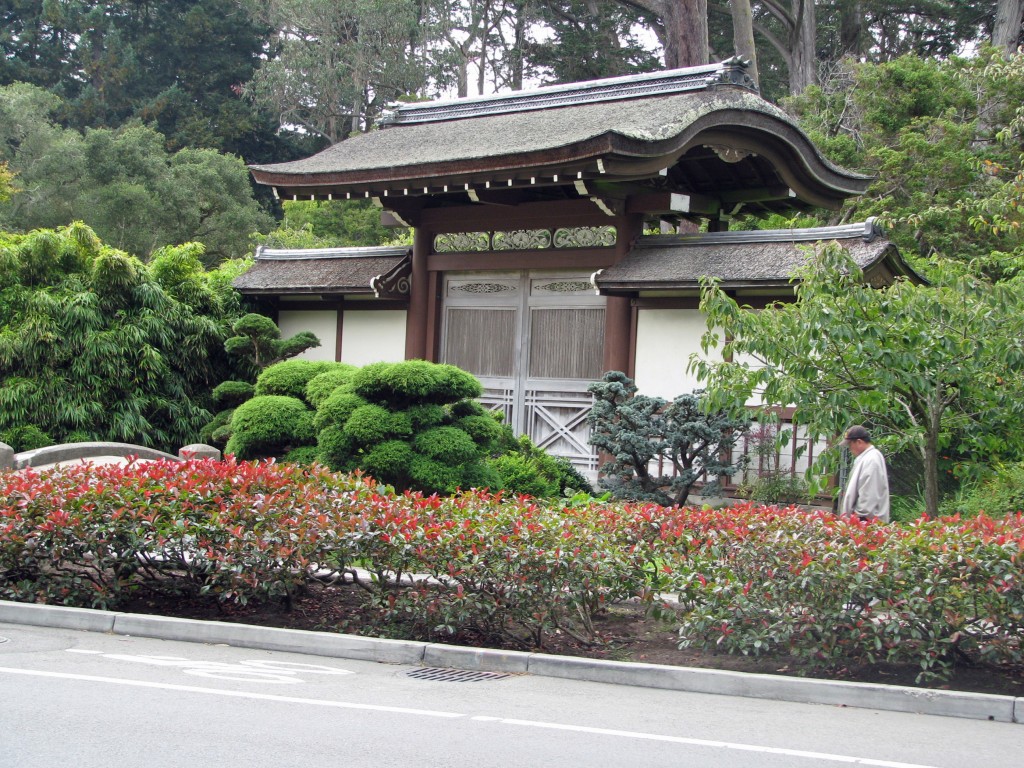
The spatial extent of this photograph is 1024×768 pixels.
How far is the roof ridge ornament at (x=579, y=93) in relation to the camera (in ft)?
53.8

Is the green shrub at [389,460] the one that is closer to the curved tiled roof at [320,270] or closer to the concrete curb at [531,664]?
the concrete curb at [531,664]

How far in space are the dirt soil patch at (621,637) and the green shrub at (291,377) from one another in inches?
200

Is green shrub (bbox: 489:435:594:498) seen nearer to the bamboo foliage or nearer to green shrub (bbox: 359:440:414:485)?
green shrub (bbox: 359:440:414:485)

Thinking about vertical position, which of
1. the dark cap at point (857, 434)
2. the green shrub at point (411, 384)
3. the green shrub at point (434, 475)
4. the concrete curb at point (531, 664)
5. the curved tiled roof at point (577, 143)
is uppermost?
the curved tiled roof at point (577, 143)

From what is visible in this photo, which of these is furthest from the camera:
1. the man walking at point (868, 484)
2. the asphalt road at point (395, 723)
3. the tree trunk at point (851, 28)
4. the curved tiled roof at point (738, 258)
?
the tree trunk at point (851, 28)

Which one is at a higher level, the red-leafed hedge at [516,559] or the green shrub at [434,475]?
the green shrub at [434,475]

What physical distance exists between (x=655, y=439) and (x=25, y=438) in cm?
939

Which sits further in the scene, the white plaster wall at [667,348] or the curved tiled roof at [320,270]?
the curved tiled roof at [320,270]

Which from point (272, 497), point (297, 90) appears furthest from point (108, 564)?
point (297, 90)

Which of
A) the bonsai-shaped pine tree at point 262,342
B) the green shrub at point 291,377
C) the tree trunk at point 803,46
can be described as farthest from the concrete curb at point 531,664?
the tree trunk at point 803,46

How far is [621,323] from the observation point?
15.3 metres

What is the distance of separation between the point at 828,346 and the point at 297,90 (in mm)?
40174

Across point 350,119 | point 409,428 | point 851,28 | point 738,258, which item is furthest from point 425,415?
point 350,119

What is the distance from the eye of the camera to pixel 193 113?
4700 centimetres
